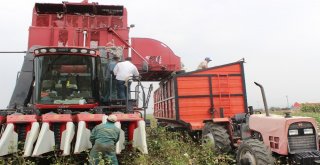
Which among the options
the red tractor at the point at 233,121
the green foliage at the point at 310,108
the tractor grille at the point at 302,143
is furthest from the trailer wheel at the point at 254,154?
the green foliage at the point at 310,108

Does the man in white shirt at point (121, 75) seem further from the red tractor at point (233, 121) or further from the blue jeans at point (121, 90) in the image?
the red tractor at point (233, 121)

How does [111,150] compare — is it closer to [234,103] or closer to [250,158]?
[250,158]

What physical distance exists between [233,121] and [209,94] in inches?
67.1

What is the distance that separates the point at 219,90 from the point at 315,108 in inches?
1284

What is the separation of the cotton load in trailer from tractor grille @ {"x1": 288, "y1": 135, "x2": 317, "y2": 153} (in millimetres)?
3717

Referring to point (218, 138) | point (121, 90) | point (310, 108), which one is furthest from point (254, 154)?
point (310, 108)

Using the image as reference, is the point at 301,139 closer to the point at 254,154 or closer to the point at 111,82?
the point at 254,154

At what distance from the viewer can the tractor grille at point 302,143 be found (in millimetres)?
5383

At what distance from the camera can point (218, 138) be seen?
750 cm

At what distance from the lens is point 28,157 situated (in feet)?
19.0

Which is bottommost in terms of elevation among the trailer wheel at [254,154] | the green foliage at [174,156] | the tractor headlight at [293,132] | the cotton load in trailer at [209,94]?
the green foliage at [174,156]

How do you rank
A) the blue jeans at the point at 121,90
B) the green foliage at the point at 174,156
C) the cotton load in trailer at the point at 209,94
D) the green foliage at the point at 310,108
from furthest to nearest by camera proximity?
1. the green foliage at the point at 310,108
2. the cotton load in trailer at the point at 209,94
3. the blue jeans at the point at 121,90
4. the green foliage at the point at 174,156

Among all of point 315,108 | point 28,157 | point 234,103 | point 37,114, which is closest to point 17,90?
point 37,114

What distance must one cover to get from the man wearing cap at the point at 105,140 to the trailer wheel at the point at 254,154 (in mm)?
2204
